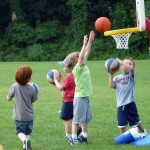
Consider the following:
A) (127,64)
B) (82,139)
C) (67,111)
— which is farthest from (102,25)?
(82,139)

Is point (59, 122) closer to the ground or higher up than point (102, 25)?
closer to the ground

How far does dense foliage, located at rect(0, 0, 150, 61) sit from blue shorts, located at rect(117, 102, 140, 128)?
38082 millimetres

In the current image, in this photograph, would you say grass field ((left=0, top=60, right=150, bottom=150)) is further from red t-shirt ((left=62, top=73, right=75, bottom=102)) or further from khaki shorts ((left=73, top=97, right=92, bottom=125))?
red t-shirt ((left=62, top=73, right=75, bottom=102))

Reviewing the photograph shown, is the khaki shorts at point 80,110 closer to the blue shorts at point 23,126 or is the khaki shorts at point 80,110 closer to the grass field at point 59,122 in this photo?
the grass field at point 59,122

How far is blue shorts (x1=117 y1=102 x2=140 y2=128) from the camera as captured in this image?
30.6 ft

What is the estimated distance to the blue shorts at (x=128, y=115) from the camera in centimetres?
933

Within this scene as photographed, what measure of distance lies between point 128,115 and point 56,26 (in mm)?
44338

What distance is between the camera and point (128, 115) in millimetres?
9383

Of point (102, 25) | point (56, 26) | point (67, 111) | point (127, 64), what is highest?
point (56, 26)

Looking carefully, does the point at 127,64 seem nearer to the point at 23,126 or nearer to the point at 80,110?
the point at 80,110

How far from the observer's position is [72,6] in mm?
52656

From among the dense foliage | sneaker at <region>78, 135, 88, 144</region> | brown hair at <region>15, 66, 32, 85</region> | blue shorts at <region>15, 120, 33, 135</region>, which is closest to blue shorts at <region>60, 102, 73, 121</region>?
sneaker at <region>78, 135, 88, 144</region>

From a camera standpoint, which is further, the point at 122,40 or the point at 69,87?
the point at 122,40

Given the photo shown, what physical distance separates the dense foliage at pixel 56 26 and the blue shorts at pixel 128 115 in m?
38.1
